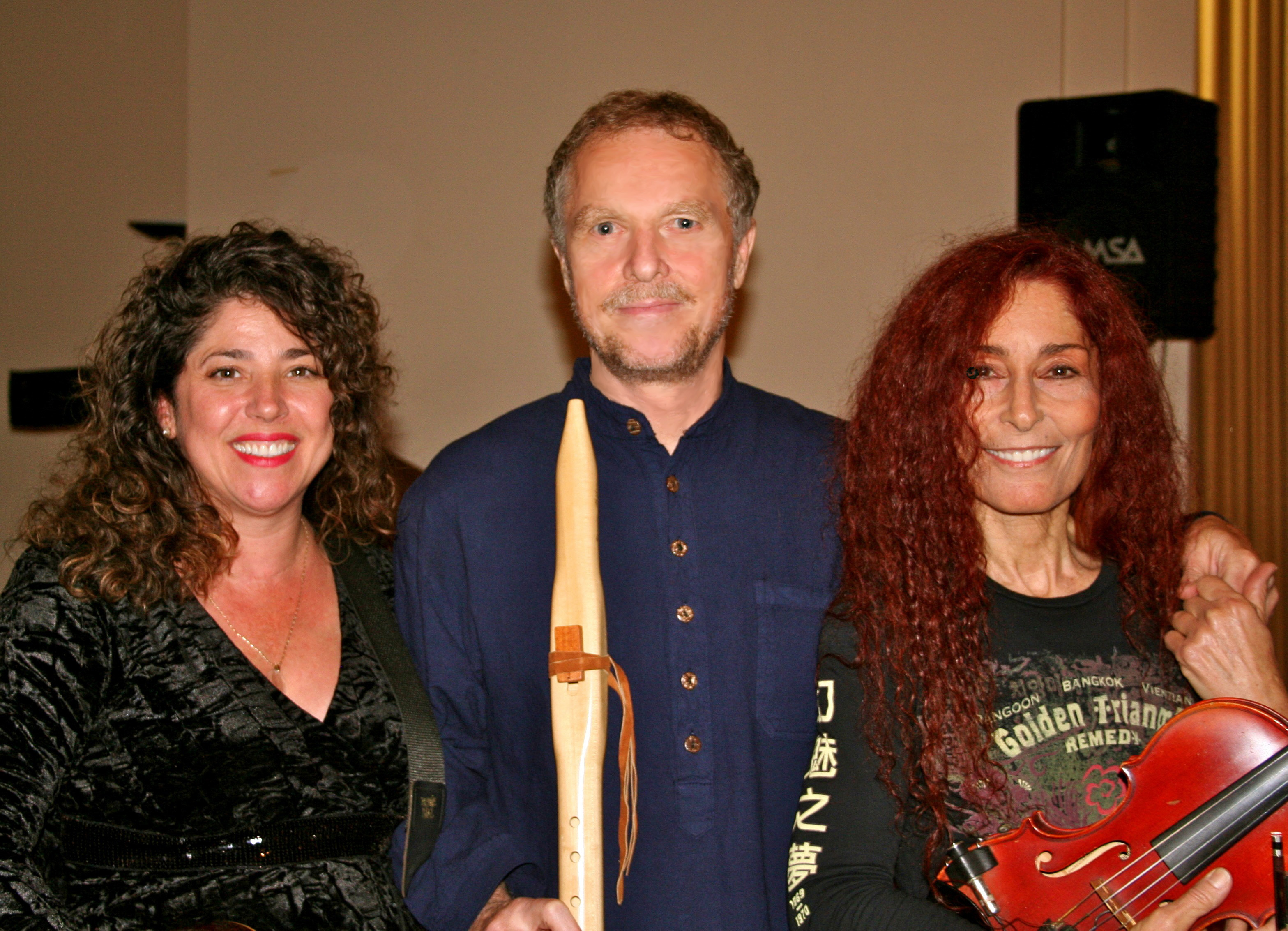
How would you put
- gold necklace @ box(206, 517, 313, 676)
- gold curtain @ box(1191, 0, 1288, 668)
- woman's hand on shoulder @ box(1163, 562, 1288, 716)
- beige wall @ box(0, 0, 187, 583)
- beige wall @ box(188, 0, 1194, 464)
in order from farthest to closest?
1. beige wall @ box(0, 0, 187, 583)
2. beige wall @ box(188, 0, 1194, 464)
3. gold curtain @ box(1191, 0, 1288, 668)
4. gold necklace @ box(206, 517, 313, 676)
5. woman's hand on shoulder @ box(1163, 562, 1288, 716)

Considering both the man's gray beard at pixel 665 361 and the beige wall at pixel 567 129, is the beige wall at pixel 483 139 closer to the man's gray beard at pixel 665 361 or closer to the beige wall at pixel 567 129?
the beige wall at pixel 567 129

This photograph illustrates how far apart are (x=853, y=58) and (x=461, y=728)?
291cm

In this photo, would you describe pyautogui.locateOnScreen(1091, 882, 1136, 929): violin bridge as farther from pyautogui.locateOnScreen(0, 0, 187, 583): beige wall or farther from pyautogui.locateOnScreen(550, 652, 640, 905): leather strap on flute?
pyautogui.locateOnScreen(0, 0, 187, 583): beige wall

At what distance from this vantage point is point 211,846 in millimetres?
1639

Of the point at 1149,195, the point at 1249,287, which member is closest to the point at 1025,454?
the point at 1149,195

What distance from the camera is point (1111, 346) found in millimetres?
1585

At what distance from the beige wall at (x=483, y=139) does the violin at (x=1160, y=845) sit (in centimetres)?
253

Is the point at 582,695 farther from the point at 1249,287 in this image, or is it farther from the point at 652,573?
the point at 1249,287

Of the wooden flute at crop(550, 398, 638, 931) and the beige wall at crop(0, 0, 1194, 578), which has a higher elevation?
the beige wall at crop(0, 0, 1194, 578)

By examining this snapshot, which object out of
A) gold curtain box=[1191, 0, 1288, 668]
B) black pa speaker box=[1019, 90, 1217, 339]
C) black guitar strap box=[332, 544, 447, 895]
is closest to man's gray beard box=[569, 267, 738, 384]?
black guitar strap box=[332, 544, 447, 895]

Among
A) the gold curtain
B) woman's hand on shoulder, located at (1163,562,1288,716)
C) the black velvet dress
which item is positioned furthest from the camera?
the gold curtain

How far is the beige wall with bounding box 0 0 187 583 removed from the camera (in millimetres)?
3979

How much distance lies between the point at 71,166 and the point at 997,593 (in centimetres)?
399

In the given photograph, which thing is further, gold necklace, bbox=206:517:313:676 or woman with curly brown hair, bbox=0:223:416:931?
gold necklace, bbox=206:517:313:676
